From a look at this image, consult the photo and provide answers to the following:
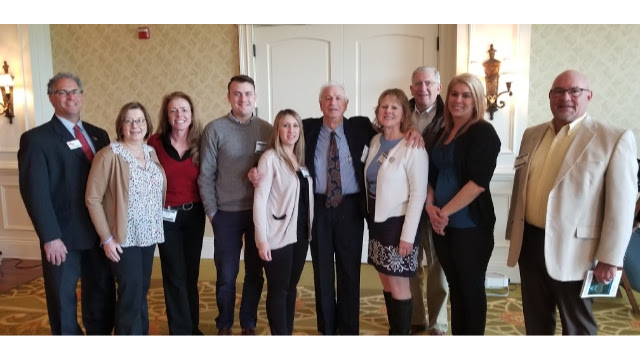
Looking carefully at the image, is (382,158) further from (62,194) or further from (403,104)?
(62,194)

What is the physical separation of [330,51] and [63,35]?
2890 millimetres

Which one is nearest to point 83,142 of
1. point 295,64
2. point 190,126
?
point 190,126

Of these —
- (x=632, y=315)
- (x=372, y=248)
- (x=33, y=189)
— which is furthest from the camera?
(x=632, y=315)

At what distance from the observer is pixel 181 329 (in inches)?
106

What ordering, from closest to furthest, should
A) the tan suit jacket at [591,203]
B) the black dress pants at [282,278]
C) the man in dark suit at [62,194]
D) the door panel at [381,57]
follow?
the tan suit jacket at [591,203] < the man in dark suit at [62,194] < the black dress pants at [282,278] < the door panel at [381,57]

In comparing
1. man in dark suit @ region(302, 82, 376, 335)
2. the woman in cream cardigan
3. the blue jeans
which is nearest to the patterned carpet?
the blue jeans

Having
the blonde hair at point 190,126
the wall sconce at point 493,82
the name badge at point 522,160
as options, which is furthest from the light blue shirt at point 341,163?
the wall sconce at point 493,82

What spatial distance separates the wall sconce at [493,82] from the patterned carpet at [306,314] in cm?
156

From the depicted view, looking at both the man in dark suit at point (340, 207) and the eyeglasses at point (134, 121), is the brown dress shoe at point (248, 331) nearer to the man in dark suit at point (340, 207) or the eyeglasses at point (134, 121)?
the man in dark suit at point (340, 207)

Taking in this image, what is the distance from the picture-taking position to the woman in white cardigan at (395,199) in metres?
2.27

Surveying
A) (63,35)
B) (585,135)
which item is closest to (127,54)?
(63,35)

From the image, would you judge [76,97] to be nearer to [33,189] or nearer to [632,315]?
[33,189]

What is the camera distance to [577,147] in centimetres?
188

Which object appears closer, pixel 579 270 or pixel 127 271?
pixel 579 270
